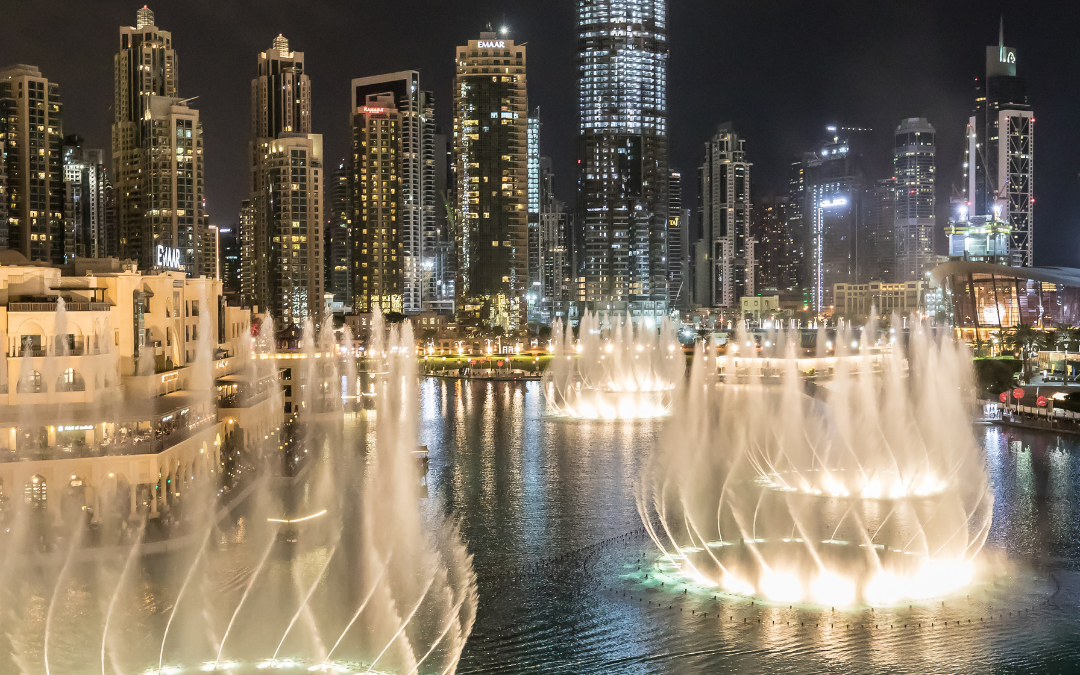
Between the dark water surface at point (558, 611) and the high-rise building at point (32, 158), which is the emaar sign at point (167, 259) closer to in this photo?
the dark water surface at point (558, 611)

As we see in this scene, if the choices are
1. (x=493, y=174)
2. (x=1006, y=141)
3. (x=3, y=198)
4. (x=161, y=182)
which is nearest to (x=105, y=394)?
(x=3, y=198)

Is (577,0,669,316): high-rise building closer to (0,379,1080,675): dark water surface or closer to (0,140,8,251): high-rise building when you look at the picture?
(0,140,8,251): high-rise building

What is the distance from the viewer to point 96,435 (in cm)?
3422

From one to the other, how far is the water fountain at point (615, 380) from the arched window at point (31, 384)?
35.5 m

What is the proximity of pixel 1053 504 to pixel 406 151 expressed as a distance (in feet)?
565

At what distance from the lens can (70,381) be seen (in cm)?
3753

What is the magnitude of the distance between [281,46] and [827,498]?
17322 cm

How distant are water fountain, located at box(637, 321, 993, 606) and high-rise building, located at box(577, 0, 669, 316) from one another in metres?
119

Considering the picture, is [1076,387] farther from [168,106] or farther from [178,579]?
[168,106]

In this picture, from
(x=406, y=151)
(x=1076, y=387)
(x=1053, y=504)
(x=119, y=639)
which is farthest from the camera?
(x=406, y=151)

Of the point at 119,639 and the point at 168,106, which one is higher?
the point at 168,106

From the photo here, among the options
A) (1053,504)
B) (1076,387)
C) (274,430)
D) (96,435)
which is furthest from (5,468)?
(1076,387)

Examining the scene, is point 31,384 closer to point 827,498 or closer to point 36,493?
point 36,493

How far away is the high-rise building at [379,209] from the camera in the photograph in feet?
560
